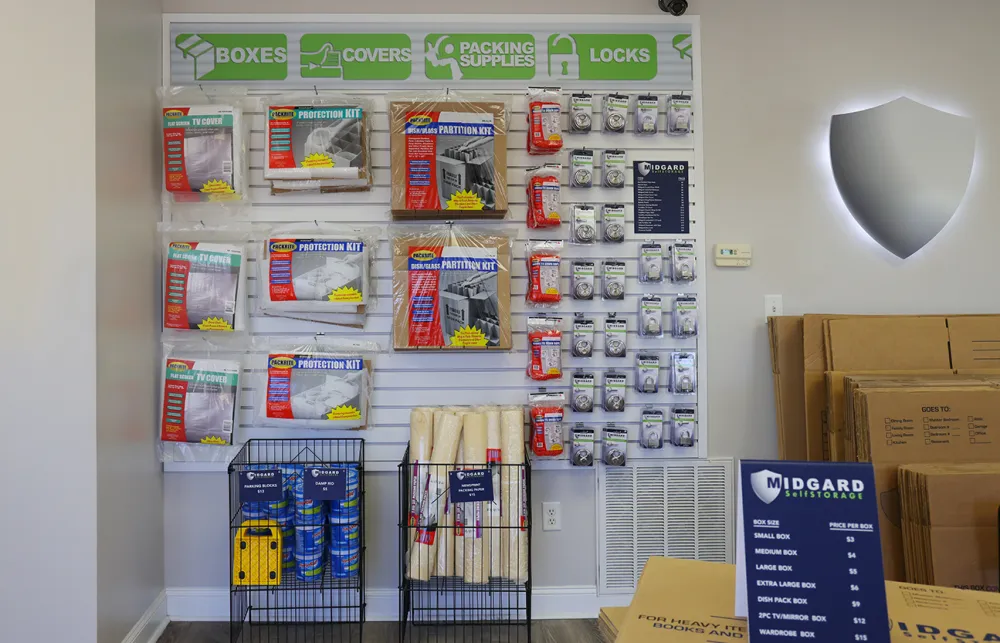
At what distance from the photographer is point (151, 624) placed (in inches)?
102

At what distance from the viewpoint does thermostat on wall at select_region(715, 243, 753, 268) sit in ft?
9.17

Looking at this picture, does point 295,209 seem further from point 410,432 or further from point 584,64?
point 584,64

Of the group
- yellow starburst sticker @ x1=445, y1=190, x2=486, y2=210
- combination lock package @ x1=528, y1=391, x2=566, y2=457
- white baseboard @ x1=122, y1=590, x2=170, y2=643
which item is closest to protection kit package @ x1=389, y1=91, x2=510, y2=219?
yellow starburst sticker @ x1=445, y1=190, x2=486, y2=210

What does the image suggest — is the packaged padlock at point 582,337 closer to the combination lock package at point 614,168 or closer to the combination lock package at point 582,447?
the combination lock package at point 582,447

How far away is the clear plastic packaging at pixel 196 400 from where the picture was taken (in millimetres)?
2648

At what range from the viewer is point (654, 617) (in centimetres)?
106

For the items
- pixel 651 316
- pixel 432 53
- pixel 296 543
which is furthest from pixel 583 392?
pixel 432 53

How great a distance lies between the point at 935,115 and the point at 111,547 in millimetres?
3856

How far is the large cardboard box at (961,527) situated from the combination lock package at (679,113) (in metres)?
1.64

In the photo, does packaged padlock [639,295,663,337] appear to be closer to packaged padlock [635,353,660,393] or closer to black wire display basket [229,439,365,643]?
packaged padlock [635,353,660,393]

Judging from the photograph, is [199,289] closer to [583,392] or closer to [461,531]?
[461,531]

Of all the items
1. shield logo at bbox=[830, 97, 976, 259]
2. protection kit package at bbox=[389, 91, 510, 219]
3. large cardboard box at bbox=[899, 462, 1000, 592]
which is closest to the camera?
large cardboard box at bbox=[899, 462, 1000, 592]

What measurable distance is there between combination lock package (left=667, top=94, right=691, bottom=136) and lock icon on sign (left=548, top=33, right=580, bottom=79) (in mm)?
435

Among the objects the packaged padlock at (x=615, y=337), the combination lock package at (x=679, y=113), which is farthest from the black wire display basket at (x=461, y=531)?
the combination lock package at (x=679, y=113)
